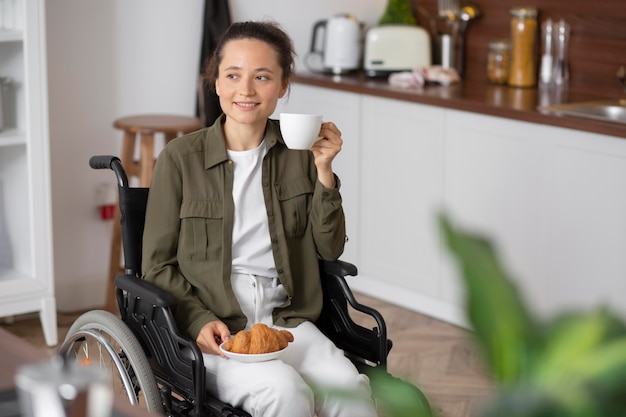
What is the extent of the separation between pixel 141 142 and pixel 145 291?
1.70 meters

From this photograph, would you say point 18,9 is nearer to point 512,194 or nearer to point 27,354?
point 512,194

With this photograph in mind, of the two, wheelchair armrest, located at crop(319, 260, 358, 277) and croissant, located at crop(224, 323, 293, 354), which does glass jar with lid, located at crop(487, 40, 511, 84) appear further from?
croissant, located at crop(224, 323, 293, 354)

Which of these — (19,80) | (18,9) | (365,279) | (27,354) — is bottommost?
(365,279)

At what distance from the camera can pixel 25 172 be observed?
10.9 feet

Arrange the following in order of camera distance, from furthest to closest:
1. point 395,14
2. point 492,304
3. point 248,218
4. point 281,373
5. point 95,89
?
point 395,14
point 95,89
point 248,218
point 281,373
point 492,304

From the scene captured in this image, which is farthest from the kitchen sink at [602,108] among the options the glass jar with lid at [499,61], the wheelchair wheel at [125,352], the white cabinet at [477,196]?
the wheelchair wheel at [125,352]

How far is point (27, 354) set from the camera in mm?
1303

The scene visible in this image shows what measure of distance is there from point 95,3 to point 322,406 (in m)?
2.24

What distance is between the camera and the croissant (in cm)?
181

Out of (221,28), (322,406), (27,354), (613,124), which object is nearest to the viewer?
(27,354)

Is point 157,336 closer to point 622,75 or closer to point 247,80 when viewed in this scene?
point 247,80

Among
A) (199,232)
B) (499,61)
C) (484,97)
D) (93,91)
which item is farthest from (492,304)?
(499,61)

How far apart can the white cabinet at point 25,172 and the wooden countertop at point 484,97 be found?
3.92 ft

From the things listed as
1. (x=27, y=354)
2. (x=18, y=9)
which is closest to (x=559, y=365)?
(x=27, y=354)
